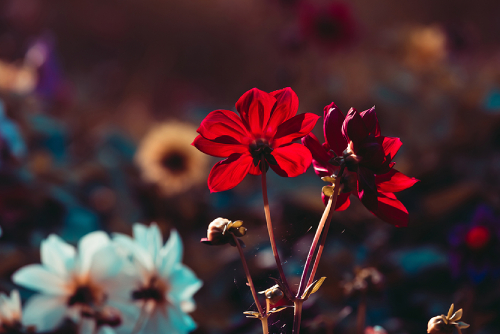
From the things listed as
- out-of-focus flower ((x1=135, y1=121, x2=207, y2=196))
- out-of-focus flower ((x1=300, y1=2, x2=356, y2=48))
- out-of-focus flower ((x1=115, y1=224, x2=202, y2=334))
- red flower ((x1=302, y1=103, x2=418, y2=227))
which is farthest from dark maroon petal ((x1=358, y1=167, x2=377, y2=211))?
out-of-focus flower ((x1=300, y1=2, x2=356, y2=48))

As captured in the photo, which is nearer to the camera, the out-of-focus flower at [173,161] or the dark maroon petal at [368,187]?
the dark maroon petal at [368,187]

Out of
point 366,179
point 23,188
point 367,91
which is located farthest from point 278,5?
point 366,179

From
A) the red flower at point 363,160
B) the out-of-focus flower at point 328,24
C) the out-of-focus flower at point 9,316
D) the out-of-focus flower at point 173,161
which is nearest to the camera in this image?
the red flower at point 363,160

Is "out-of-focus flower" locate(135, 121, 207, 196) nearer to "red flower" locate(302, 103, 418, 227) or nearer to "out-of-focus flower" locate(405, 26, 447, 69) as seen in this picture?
"red flower" locate(302, 103, 418, 227)

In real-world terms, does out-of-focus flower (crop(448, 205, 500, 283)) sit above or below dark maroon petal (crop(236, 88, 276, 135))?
below

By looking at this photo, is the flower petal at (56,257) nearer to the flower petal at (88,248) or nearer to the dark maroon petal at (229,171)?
the flower petal at (88,248)

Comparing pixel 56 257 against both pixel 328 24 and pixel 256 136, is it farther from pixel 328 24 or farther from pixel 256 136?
pixel 328 24

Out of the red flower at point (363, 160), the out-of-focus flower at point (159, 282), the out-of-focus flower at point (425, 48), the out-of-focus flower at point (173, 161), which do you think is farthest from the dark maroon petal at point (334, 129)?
the out-of-focus flower at point (425, 48)

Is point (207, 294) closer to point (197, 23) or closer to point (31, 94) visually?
point (31, 94)
